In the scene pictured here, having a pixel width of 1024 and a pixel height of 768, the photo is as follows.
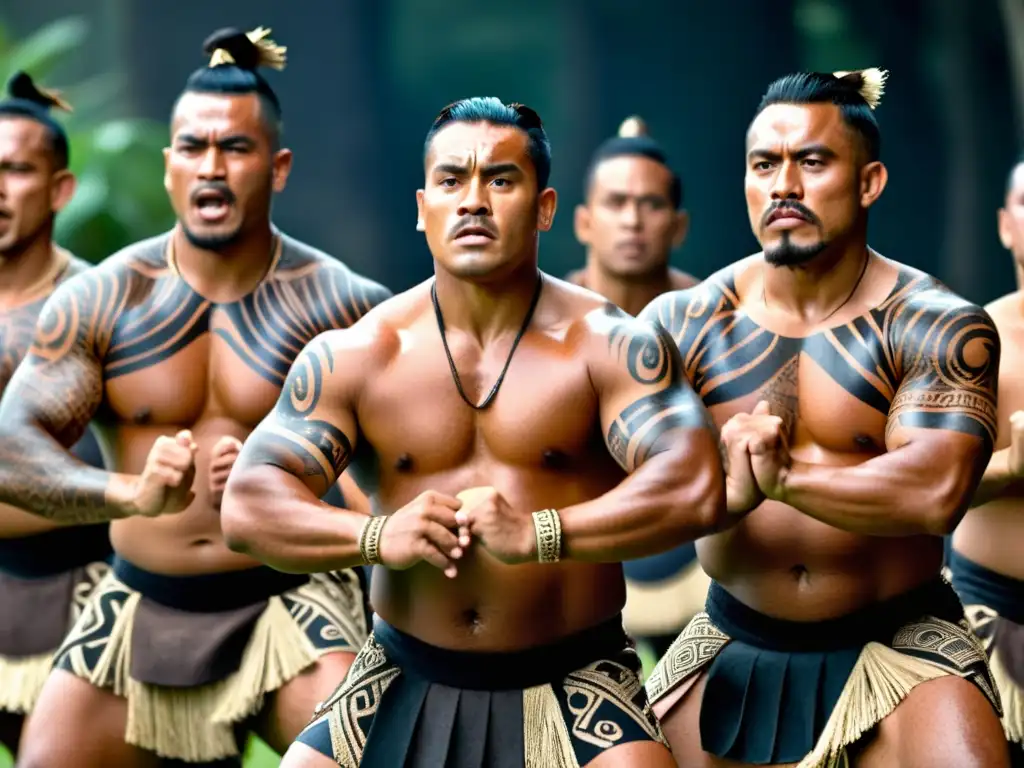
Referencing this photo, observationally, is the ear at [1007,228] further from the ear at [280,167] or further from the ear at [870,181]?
the ear at [280,167]

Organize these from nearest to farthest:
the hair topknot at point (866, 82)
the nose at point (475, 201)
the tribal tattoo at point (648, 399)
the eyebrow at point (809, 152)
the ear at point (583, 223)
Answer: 1. the tribal tattoo at point (648, 399)
2. the nose at point (475, 201)
3. the eyebrow at point (809, 152)
4. the hair topknot at point (866, 82)
5. the ear at point (583, 223)

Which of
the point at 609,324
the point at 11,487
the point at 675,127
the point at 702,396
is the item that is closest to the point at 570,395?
the point at 609,324

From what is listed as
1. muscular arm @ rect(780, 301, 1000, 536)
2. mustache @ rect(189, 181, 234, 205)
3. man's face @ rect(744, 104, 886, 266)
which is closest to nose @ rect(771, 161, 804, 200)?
man's face @ rect(744, 104, 886, 266)

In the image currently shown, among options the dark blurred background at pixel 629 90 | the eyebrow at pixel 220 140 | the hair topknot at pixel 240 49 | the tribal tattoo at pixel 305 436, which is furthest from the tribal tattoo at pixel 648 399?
the dark blurred background at pixel 629 90

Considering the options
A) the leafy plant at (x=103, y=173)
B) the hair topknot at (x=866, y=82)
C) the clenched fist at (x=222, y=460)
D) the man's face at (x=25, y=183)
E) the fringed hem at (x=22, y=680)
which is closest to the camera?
the hair topknot at (x=866, y=82)

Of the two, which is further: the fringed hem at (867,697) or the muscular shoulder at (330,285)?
the muscular shoulder at (330,285)

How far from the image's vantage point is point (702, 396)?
16.1 ft

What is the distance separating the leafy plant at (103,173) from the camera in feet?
38.8

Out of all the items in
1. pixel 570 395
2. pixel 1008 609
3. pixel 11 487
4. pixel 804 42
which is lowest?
pixel 1008 609

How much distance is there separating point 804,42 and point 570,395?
905 cm

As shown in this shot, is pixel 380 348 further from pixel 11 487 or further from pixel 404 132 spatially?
pixel 404 132

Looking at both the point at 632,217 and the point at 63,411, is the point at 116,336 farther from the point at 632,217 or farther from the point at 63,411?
the point at 632,217

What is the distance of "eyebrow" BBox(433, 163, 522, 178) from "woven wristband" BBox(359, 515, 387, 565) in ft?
2.75

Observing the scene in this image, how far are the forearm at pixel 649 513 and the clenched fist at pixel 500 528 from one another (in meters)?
0.08
